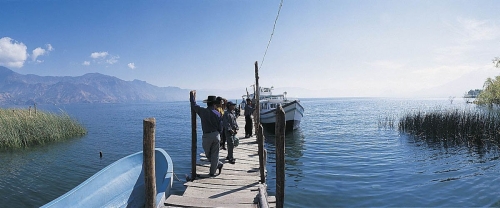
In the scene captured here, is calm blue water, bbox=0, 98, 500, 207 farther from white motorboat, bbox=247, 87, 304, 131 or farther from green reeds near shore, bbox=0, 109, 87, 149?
white motorboat, bbox=247, 87, 304, 131

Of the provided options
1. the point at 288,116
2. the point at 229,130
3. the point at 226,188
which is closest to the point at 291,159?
the point at 229,130

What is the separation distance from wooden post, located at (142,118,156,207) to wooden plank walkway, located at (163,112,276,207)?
103cm

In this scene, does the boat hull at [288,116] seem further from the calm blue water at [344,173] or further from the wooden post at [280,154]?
the wooden post at [280,154]

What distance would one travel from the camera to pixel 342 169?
12586mm

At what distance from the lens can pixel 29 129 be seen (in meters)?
18.0

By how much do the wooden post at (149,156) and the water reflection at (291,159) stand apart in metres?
7.02

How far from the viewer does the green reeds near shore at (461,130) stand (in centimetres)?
1706

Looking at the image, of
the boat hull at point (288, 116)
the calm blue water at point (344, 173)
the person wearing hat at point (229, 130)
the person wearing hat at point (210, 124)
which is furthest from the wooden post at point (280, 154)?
the boat hull at point (288, 116)

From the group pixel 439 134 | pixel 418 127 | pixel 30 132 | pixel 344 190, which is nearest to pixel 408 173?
pixel 344 190

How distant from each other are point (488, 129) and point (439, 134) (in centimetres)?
273

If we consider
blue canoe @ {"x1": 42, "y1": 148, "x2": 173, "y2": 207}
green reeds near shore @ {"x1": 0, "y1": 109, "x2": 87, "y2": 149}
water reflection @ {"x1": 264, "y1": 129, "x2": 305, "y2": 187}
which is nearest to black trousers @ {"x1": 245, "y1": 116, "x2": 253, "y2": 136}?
water reflection @ {"x1": 264, "y1": 129, "x2": 305, "y2": 187}

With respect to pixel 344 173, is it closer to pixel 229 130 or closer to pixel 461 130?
pixel 229 130

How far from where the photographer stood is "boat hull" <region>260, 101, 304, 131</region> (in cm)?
2311

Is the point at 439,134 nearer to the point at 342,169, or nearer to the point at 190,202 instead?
the point at 342,169
